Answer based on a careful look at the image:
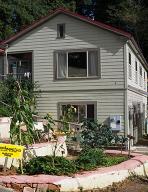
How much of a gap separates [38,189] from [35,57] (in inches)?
598

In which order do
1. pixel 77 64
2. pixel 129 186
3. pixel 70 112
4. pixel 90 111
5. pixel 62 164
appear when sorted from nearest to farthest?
pixel 62 164, pixel 129 186, pixel 70 112, pixel 90 111, pixel 77 64

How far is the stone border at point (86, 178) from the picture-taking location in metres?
9.33

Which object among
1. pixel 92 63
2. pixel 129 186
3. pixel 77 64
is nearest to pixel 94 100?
pixel 92 63

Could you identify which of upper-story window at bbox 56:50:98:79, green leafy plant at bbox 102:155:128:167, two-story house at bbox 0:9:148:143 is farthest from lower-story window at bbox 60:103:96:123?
green leafy plant at bbox 102:155:128:167

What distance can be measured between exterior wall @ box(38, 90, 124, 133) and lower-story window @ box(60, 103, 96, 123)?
221 mm

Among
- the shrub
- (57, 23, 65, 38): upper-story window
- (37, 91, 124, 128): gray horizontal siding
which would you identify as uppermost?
→ (57, 23, 65, 38): upper-story window

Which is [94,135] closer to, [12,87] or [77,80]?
[77,80]

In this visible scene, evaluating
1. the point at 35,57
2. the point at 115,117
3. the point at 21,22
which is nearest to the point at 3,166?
the point at 115,117

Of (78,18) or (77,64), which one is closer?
(78,18)

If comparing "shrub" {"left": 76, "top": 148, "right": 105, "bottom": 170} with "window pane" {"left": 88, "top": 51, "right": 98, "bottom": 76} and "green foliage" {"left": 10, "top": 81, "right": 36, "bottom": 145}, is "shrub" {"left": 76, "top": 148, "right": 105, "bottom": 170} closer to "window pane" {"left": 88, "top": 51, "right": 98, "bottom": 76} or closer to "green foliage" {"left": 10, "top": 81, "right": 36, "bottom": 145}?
→ "green foliage" {"left": 10, "top": 81, "right": 36, "bottom": 145}

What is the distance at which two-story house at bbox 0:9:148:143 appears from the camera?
73.3 feet

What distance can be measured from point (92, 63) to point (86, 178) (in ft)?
43.5

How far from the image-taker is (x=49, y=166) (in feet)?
34.4

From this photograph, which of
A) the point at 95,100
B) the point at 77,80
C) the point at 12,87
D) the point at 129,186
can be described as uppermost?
the point at 77,80
